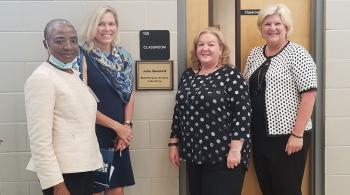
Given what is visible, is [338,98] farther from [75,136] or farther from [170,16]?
[75,136]

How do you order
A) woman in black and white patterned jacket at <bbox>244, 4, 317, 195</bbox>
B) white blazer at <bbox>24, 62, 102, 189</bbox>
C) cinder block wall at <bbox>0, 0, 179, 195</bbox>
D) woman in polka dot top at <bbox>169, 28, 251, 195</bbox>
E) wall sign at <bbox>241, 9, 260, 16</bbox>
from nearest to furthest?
white blazer at <bbox>24, 62, 102, 189</bbox>
woman in polka dot top at <bbox>169, 28, 251, 195</bbox>
woman in black and white patterned jacket at <bbox>244, 4, 317, 195</bbox>
cinder block wall at <bbox>0, 0, 179, 195</bbox>
wall sign at <bbox>241, 9, 260, 16</bbox>

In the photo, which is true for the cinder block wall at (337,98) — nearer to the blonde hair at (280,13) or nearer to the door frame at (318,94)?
the door frame at (318,94)

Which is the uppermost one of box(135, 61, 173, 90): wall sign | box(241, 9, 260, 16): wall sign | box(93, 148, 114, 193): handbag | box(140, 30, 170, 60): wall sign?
box(241, 9, 260, 16): wall sign

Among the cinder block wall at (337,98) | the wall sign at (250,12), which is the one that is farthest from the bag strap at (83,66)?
the cinder block wall at (337,98)

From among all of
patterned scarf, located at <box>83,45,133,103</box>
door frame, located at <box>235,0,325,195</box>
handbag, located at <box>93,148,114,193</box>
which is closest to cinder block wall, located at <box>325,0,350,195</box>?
door frame, located at <box>235,0,325,195</box>

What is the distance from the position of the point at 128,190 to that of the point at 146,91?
670mm

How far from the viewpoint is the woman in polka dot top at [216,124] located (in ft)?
6.61

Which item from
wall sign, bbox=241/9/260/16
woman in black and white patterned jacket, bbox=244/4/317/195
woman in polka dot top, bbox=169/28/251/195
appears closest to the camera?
woman in polka dot top, bbox=169/28/251/195

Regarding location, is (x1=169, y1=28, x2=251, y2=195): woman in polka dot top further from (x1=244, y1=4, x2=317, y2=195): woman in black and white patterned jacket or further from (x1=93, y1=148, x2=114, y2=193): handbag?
(x1=93, y1=148, x2=114, y2=193): handbag

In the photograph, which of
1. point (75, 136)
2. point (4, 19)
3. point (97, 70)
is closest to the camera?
point (75, 136)

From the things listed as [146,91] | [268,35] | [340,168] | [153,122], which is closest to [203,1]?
[268,35]

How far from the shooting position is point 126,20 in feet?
7.91

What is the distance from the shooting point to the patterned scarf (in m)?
2.11

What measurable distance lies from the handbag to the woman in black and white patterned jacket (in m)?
0.87
